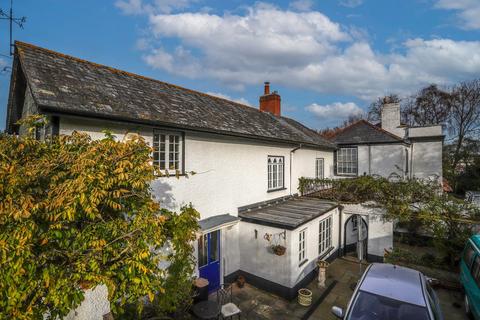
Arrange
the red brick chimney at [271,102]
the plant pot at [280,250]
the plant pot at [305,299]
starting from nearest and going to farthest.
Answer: the plant pot at [305,299]
the plant pot at [280,250]
the red brick chimney at [271,102]

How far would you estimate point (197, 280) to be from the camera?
831 centimetres

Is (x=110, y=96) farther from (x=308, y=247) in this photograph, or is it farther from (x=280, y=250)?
(x=308, y=247)

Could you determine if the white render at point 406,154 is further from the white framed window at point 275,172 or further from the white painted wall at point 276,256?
the white painted wall at point 276,256

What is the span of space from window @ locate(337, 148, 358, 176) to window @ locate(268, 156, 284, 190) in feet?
27.3

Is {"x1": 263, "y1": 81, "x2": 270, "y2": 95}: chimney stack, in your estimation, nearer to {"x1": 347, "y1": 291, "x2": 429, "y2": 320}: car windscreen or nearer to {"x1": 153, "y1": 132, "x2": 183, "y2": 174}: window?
{"x1": 153, "y1": 132, "x2": 183, "y2": 174}: window

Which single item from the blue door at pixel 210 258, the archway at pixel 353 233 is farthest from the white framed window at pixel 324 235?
the blue door at pixel 210 258

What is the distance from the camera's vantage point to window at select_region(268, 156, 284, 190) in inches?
504

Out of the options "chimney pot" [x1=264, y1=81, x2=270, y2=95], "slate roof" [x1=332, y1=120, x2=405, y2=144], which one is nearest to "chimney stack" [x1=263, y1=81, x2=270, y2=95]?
"chimney pot" [x1=264, y1=81, x2=270, y2=95]

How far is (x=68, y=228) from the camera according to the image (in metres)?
3.46

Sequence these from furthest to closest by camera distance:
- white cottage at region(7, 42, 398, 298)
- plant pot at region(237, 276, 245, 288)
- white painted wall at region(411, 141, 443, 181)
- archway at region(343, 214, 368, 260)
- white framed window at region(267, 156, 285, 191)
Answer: white painted wall at region(411, 141, 443, 181) → archway at region(343, 214, 368, 260) → white framed window at region(267, 156, 285, 191) → plant pot at region(237, 276, 245, 288) → white cottage at region(7, 42, 398, 298)

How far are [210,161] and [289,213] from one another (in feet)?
14.0

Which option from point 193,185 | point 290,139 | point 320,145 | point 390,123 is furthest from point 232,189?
point 390,123

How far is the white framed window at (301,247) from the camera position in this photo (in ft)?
32.2

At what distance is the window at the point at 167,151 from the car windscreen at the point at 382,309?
6209 mm
